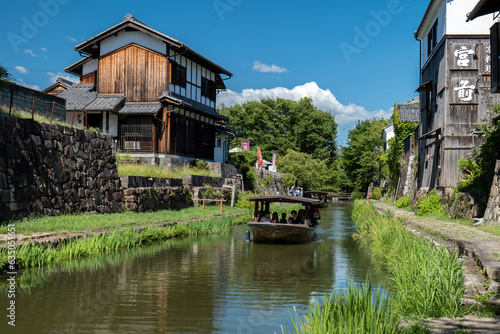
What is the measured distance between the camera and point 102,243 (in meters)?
12.1

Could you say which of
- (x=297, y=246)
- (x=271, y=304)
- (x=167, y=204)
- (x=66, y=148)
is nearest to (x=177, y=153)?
(x=167, y=204)

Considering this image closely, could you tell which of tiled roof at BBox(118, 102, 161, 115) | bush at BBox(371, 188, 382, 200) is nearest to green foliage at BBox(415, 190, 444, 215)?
tiled roof at BBox(118, 102, 161, 115)

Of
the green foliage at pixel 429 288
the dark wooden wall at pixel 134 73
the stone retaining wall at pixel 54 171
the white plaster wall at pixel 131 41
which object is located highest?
the white plaster wall at pixel 131 41

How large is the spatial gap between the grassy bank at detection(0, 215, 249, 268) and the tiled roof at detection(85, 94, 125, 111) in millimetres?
12010

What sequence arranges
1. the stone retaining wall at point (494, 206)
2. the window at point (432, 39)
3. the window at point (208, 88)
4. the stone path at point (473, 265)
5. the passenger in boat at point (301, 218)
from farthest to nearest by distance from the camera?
the window at point (208, 88), the window at point (432, 39), the passenger in boat at point (301, 218), the stone retaining wall at point (494, 206), the stone path at point (473, 265)

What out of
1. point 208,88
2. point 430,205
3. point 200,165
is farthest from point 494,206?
point 208,88

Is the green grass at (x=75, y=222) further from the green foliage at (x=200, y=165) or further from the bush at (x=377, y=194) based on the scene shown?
the bush at (x=377, y=194)

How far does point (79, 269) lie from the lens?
1006cm

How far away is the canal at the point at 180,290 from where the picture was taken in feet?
21.9

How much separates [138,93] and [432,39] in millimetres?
17726

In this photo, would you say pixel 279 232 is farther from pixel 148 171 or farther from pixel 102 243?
pixel 148 171

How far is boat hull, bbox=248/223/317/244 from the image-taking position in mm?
16391

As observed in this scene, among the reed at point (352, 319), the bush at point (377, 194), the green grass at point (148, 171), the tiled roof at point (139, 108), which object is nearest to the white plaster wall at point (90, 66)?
the tiled roof at point (139, 108)

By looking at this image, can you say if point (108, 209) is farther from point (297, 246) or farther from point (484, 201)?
point (484, 201)
